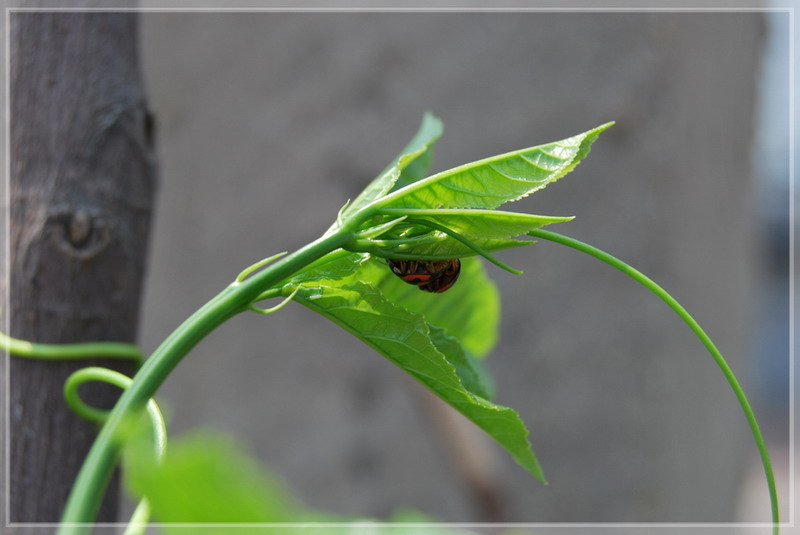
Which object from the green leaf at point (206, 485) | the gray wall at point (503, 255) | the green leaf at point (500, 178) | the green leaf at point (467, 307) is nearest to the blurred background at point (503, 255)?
the gray wall at point (503, 255)

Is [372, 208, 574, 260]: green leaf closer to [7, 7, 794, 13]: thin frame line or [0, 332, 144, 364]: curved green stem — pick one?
[0, 332, 144, 364]: curved green stem

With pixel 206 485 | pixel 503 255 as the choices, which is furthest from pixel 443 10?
pixel 206 485

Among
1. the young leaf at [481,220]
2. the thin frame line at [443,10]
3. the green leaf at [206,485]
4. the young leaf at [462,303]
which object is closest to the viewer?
the green leaf at [206,485]

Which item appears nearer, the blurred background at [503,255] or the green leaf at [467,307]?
the green leaf at [467,307]

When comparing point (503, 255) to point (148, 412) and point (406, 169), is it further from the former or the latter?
point (148, 412)

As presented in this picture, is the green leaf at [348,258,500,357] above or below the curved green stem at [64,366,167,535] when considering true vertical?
above

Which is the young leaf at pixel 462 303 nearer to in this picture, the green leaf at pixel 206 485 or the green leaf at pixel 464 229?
the green leaf at pixel 464 229

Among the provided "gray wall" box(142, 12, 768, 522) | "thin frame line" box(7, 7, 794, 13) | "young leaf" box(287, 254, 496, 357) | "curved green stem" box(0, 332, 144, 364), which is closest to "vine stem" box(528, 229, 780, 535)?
"young leaf" box(287, 254, 496, 357)
